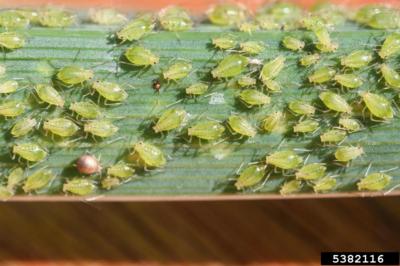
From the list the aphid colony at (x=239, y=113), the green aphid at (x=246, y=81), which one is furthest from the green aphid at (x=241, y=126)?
the green aphid at (x=246, y=81)

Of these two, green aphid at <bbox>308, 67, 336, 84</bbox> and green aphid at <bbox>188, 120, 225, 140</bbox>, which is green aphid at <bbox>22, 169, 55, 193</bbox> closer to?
green aphid at <bbox>188, 120, 225, 140</bbox>

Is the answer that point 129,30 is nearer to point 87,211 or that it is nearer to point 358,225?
point 87,211

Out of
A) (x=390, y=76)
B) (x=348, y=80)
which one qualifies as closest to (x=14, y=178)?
(x=348, y=80)

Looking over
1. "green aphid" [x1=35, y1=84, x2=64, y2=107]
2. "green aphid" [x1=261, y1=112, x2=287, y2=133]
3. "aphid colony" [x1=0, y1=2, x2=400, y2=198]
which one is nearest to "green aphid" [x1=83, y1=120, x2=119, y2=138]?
"aphid colony" [x1=0, y1=2, x2=400, y2=198]

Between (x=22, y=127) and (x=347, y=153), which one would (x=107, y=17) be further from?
(x=347, y=153)

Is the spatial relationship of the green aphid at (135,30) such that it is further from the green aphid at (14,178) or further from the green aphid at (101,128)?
the green aphid at (14,178)

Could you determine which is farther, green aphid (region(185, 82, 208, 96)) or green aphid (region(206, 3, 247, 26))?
green aphid (region(206, 3, 247, 26))
